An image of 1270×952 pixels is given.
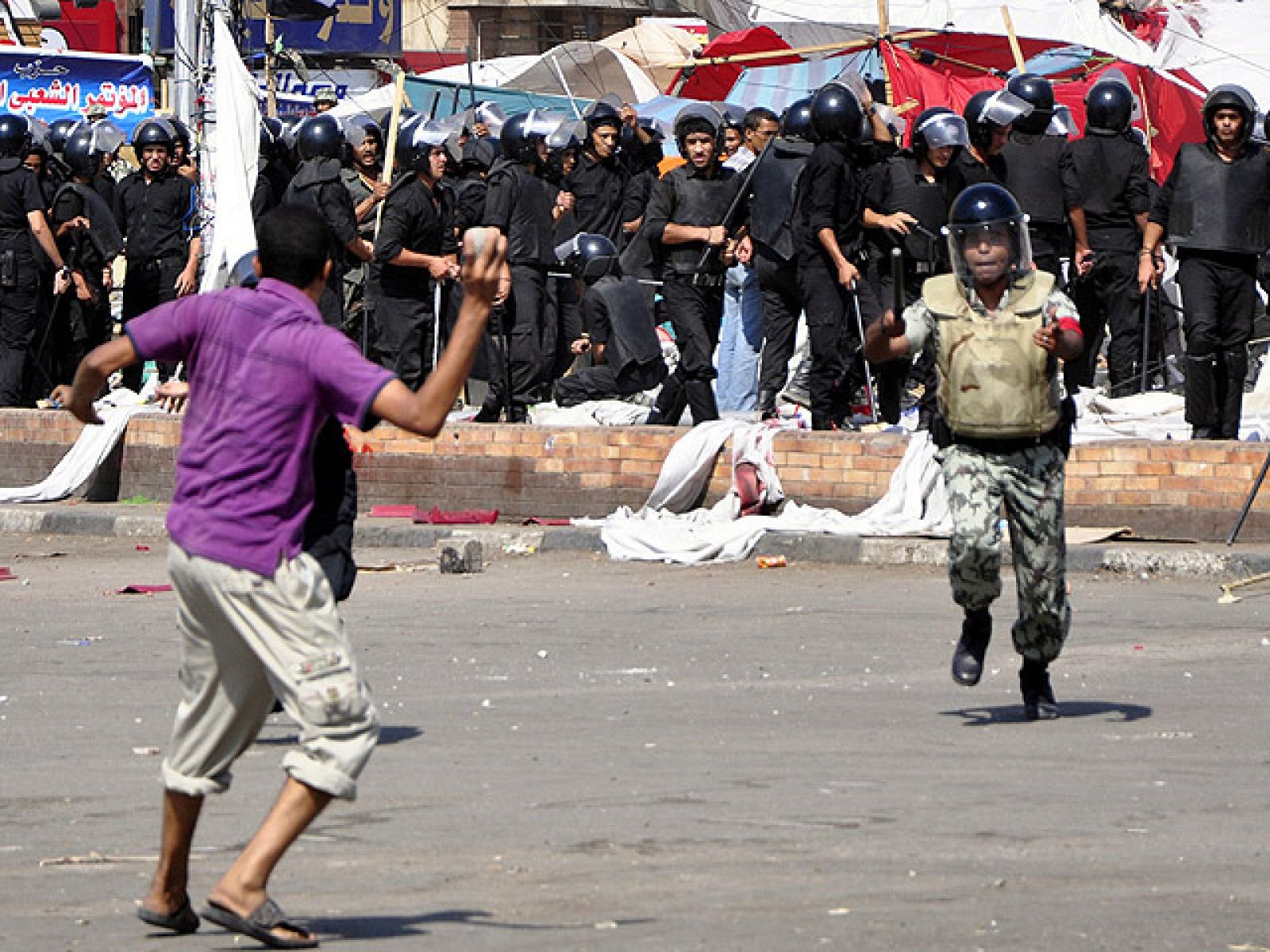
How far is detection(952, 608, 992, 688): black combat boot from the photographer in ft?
25.9

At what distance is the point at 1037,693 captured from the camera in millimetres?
7887

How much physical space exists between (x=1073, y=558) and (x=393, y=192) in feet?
17.7

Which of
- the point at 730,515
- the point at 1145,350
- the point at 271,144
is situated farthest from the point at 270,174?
the point at 730,515

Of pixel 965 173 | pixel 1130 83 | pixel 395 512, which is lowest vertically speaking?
pixel 395 512

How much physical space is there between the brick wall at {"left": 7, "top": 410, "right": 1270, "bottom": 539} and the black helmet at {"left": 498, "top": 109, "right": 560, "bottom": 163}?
2.94m

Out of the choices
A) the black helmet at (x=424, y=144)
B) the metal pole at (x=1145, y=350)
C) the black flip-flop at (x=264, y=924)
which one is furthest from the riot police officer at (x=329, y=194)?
the black flip-flop at (x=264, y=924)

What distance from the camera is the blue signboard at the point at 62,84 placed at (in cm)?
3309

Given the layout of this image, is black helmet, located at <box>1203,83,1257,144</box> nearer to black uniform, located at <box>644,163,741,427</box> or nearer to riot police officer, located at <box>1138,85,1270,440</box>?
riot police officer, located at <box>1138,85,1270,440</box>

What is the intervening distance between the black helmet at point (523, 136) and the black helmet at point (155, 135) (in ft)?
7.81

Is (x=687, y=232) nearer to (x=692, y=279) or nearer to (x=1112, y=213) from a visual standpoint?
(x=692, y=279)

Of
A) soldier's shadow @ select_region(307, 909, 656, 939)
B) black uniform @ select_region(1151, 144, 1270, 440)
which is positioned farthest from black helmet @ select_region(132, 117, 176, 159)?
soldier's shadow @ select_region(307, 909, 656, 939)

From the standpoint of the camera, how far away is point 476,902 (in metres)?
5.23

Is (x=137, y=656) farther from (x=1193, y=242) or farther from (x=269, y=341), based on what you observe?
(x=1193, y=242)

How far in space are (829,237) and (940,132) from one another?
88cm
